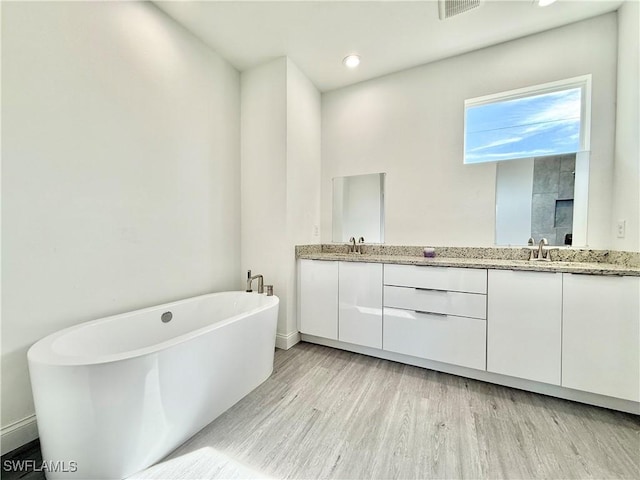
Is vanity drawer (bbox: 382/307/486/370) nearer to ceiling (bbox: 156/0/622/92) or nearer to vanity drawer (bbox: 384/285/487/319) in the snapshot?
vanity drawer (bbox: 384/285/487/319)

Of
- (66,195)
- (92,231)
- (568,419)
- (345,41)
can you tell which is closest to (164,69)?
(66,195)

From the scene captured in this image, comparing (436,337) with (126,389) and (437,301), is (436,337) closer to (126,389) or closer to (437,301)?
(437,301)

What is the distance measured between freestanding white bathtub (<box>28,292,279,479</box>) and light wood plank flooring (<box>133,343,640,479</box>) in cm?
13

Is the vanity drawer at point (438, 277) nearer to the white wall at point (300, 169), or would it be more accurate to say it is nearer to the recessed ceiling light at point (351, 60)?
the white wall at point (300, 169)

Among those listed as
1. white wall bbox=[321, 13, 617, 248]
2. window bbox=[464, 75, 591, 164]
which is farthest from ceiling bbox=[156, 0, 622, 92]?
window bbox=[464, 75, 591, 164]

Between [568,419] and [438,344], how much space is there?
0.75 m

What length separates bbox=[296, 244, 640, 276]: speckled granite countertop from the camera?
1536 mm

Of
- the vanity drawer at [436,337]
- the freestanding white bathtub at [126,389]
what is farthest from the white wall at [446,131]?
the freestanding white bathtub at [126,389]

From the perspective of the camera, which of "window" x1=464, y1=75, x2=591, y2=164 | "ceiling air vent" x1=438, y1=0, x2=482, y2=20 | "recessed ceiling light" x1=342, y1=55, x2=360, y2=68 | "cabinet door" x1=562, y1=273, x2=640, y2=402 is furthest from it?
"recessed ceiling light" x1=342, y1=55, x2=360, y2=68

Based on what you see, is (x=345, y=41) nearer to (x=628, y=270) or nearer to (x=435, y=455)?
(x=628, y=270)

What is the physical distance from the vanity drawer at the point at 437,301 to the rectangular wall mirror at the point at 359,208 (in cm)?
75

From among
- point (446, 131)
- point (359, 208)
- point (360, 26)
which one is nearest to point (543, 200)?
point (446, 131)

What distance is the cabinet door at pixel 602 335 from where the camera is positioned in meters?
1.41

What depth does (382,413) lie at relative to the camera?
151 cm
